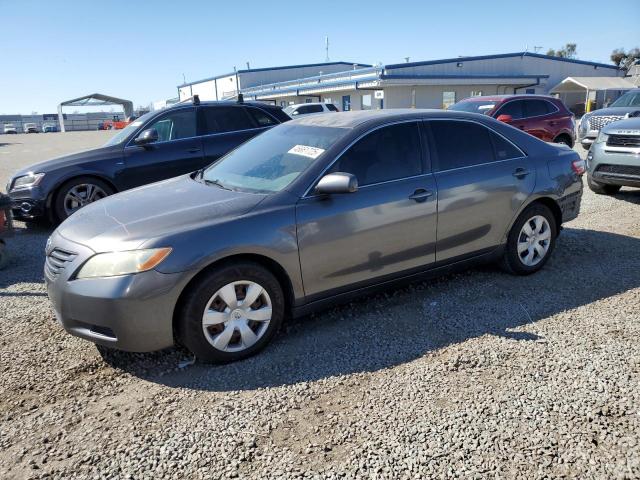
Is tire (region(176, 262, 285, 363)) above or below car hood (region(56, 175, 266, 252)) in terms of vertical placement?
below

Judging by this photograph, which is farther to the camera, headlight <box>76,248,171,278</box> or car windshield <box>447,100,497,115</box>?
car windshield <box>447,100,497,115</box>

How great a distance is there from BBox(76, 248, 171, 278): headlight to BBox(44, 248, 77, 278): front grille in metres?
0.24

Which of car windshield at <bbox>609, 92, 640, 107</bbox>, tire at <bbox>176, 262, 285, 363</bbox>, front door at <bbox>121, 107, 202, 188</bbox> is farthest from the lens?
car windshield at <bbox>609, 92, 640, 107</bbox>

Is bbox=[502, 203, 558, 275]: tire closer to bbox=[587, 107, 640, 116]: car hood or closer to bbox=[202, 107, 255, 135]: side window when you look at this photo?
bbox=[202, 107, 255, 135]: side window

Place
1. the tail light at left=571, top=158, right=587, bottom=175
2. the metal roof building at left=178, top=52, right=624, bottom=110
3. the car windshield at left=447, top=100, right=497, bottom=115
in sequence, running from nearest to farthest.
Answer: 1. the tail light at left=571, top=158, right=587, bottom=175
2. the car windshield at left=447, top=100, right=497, bottom=115
3. the metal roof building at left=178, top=52, right=624, bottom=110

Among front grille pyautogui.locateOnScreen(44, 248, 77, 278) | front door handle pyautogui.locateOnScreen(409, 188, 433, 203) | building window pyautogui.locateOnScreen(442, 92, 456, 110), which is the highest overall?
building window pyautogui.locateOnScreen(442, 92, 456, 110)

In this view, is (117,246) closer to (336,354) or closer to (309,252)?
(309,252)

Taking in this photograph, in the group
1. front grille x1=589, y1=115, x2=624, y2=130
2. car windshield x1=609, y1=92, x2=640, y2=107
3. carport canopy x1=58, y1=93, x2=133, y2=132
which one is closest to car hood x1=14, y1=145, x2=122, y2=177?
front grille x1=589, y1=115, x2=624, y2=130

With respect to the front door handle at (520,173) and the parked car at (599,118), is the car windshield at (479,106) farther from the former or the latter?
the front door handle at (520,173)

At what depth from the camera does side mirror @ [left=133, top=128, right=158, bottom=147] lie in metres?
7.11

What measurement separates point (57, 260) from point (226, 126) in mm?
4992

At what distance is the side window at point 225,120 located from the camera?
7820 millimetres

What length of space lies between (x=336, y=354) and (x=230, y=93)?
201ft

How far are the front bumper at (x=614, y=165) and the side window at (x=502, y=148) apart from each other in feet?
13.2
